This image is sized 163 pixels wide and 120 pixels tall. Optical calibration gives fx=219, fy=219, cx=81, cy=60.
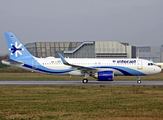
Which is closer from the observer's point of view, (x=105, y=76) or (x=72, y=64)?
(x=105, y=76)

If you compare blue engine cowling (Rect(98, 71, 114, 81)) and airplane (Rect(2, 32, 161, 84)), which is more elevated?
airplane (Rect(2, 32, 161, 84))

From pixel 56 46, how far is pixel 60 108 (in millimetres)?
103301

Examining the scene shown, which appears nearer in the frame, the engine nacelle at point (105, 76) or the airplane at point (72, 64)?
the engine nacelle at point (105, 76)

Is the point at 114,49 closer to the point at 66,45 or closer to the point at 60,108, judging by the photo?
the point at 66,45

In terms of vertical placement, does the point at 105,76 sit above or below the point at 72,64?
below

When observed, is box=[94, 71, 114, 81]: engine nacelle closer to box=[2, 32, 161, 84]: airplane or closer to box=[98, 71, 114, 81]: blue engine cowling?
box=[98, 71, 114, 81]: blue engine cowling

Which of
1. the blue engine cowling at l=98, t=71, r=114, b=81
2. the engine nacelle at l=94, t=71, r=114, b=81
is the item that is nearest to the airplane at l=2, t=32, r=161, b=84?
the engine nacelle at l=94, t=71, r=114, b=81

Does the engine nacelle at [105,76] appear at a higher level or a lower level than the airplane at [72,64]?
lower

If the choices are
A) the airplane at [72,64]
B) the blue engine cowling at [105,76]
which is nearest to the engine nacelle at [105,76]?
the blue engine cowling at [105,76]

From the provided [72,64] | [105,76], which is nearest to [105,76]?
[105,76]

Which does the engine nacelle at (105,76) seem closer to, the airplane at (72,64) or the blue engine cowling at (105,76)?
the blue engine cowling at (105,76)

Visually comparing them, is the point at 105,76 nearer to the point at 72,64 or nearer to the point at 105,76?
the point at 105,76

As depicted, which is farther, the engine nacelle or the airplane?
the airplane

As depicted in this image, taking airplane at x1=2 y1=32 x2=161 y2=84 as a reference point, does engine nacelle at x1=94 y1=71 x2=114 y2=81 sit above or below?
below
